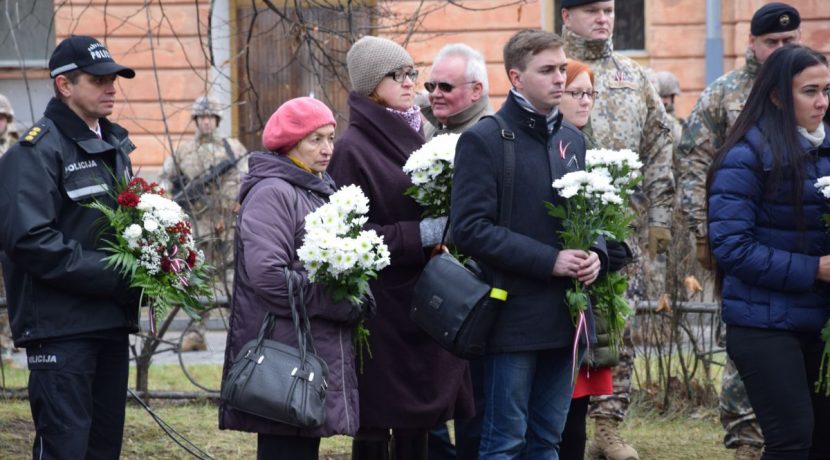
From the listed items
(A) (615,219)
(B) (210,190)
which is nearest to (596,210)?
(A) (615,219)

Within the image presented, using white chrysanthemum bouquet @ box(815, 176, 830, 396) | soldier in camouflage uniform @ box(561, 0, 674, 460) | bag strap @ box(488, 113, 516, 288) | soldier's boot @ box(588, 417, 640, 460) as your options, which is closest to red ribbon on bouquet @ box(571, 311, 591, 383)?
bag strap @ box(488, 113, 516, 288)

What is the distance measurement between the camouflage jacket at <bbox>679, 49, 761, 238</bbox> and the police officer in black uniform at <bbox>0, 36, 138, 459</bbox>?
3.11 metres

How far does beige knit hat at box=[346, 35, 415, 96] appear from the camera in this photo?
5.81 metres

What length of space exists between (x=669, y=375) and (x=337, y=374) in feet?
13.0

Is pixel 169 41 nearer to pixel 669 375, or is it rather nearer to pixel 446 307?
pixel 669 375

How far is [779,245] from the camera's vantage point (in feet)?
18.2

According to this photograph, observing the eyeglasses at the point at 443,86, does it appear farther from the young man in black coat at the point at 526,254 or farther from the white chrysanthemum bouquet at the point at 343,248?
the white chrysanthemum bouquet at the point at 343,248

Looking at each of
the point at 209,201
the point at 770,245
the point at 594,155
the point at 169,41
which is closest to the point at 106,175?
the point at 594,155

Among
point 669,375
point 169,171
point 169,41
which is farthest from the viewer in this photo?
point 169,41

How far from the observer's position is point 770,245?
18.2 feet

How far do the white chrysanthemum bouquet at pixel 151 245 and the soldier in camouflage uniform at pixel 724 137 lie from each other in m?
2.78

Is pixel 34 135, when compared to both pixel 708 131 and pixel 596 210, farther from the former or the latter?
pixel 708 131

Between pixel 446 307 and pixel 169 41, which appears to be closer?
pixel 446 307

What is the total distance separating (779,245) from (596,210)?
0.90m
